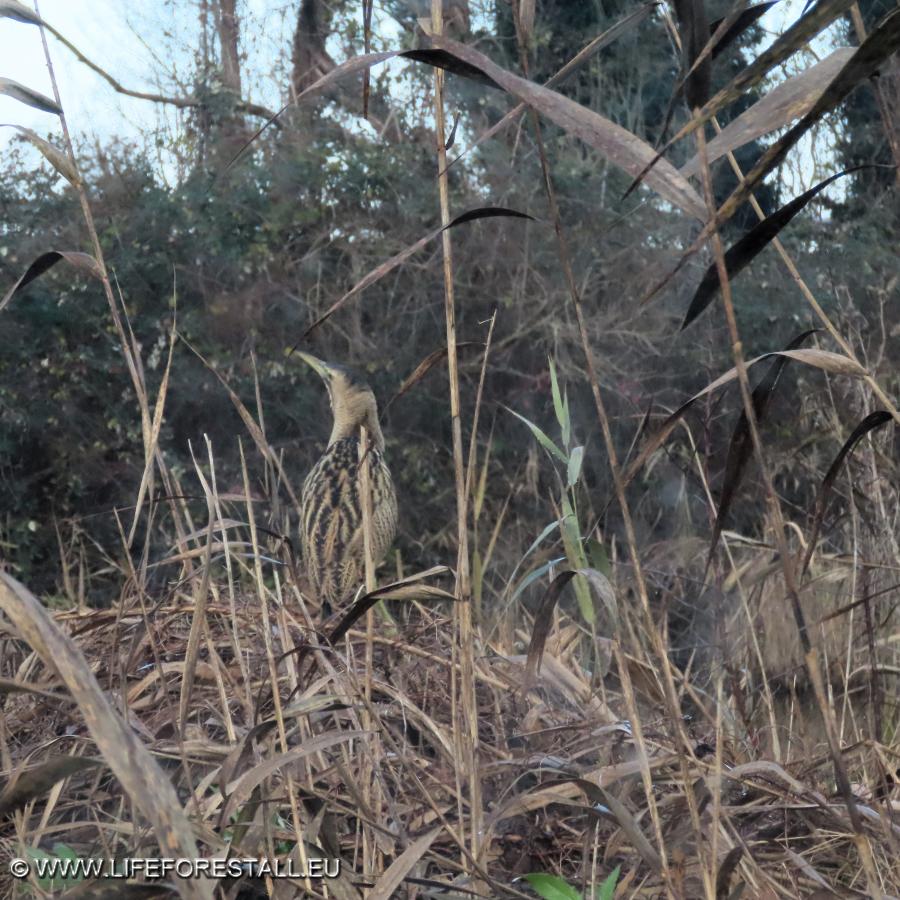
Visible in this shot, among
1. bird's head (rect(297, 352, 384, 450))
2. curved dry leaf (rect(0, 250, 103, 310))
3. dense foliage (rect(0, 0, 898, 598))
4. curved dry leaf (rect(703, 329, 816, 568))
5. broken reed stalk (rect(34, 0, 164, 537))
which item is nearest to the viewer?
curved dry leaf (rect(703, 329, 816, 568))

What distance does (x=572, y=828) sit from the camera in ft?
6.12

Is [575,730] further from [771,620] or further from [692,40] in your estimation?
[771,620]

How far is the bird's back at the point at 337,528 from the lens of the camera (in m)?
3.61

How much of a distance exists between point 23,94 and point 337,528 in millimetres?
2303

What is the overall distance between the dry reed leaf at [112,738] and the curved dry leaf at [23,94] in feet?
2.51

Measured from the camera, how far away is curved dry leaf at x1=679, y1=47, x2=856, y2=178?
109 cm

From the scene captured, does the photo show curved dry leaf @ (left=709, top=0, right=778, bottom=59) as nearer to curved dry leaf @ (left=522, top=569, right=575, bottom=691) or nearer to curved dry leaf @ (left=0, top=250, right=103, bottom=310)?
curved dry leaf @ (left=522, top=569, right=575, bottom=691)

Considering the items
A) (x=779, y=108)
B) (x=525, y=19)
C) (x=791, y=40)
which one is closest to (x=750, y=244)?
(x=779, y=108)

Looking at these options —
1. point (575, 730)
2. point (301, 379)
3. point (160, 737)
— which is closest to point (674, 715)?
point (575, 730)

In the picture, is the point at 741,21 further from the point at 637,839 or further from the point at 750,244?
the point at 637,839

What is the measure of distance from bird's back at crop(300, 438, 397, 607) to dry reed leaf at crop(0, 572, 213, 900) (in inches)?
100

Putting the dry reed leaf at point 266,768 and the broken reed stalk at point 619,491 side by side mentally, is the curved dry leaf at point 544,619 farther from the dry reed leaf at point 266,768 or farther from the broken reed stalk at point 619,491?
the dry reed leaf at point 266,768

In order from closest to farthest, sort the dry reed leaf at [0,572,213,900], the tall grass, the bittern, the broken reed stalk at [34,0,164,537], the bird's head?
the dry reed leaf at [0,572,213,900]
the tall grass
the broken reed stalk at [34,0,164,537]
the bittern
the bird's head

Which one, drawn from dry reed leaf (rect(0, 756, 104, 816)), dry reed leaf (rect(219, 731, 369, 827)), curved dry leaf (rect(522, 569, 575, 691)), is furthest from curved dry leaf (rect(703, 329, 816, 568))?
dry reed leaf (rect(0, 756, 104, 816))
